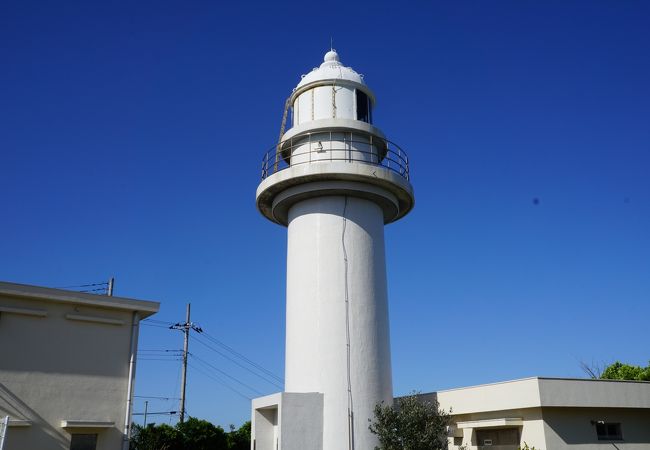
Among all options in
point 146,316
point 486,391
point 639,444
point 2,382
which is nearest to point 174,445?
point 146,316

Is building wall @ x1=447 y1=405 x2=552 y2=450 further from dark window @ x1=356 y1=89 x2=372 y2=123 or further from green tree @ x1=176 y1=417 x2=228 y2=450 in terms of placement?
green tree @ x1=176 y1=417 x2=228 y2=450

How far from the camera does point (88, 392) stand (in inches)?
741

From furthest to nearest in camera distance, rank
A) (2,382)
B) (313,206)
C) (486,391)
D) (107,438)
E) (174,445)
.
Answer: (174,445) < (313,206) < (486,391) < (107,438) < (2,382)

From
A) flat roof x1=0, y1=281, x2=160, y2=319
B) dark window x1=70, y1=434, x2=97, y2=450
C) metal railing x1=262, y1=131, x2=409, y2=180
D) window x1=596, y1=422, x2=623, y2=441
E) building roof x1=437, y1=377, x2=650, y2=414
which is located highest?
metal railing x1=262, y1=131, x2=409, y2=180

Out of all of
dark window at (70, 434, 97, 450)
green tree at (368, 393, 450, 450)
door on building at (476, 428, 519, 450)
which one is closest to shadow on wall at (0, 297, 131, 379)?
dark window at (70, 434, 97, 450)

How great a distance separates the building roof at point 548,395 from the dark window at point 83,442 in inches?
448

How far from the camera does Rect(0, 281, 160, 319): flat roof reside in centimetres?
1809

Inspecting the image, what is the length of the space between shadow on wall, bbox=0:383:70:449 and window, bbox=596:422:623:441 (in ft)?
53.3

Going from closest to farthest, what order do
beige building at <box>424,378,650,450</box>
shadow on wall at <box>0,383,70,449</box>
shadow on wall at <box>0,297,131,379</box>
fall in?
shadow on wall at <box>0,383,70,449</box>, shadow on wall at <box>0,297,131,379</box>, beige building at <box>424,378,650,450</box>

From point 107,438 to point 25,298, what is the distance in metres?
4.82

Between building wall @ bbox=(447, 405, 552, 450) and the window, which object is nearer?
building wall @ bbox=(447, 405, 552, 450)

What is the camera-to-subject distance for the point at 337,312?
20.4 m

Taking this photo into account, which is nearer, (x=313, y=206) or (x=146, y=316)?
(x=146, y=316)

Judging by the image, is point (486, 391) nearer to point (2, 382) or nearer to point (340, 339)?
point (340, 339)
